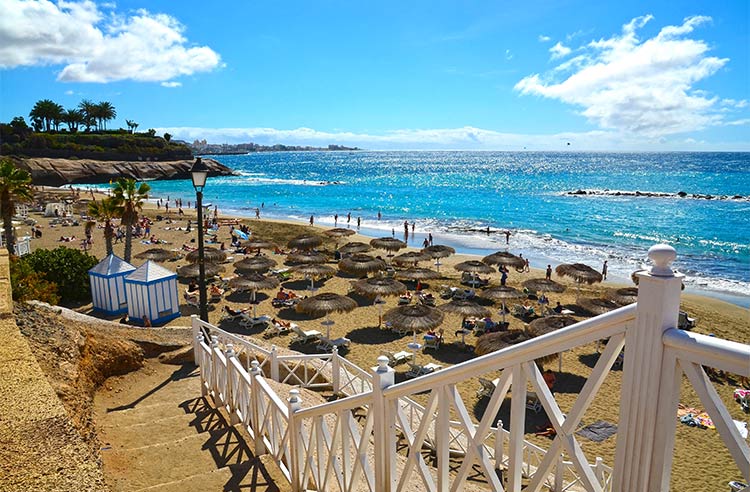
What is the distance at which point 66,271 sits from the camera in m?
17.3

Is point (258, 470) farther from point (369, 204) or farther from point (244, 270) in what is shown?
point (369, 204)

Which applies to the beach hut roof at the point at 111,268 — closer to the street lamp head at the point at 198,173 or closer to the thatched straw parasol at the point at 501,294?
the street lamp head at the point at 198,173

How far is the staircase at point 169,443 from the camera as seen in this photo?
5180 mm

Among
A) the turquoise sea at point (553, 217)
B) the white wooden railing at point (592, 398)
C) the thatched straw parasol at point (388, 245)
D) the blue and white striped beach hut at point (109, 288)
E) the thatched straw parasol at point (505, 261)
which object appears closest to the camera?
the white wooden railing at point (592, 398)

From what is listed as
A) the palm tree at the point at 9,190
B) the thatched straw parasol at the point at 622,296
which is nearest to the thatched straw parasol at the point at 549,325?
the thatched straw parasol at the point at 622,296

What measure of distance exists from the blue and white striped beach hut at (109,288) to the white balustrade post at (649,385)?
1751 cm

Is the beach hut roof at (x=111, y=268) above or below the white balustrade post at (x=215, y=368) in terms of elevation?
below

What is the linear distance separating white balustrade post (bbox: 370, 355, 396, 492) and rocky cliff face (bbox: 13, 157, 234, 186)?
3305 inches

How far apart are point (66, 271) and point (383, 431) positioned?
1801 cm

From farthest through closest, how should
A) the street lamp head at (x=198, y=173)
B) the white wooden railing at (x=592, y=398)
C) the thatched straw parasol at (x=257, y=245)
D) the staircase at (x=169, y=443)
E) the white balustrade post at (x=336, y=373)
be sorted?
the thatched straw parasol at (x=257, y=245) < the street lamp head at (x=198, y=173) < the white balustrade post at (x=336, y=373) < the staircase at (x=169, y=443) < the white wooden railing at (x=592, y=398)

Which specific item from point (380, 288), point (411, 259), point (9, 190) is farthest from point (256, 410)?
point (411, 259)

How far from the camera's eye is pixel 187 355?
9.48 meters

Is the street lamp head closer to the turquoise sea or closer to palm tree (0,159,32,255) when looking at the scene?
palm tree (0,159,32,255)

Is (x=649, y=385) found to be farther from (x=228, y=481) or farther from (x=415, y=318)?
(x=415, y=318)
